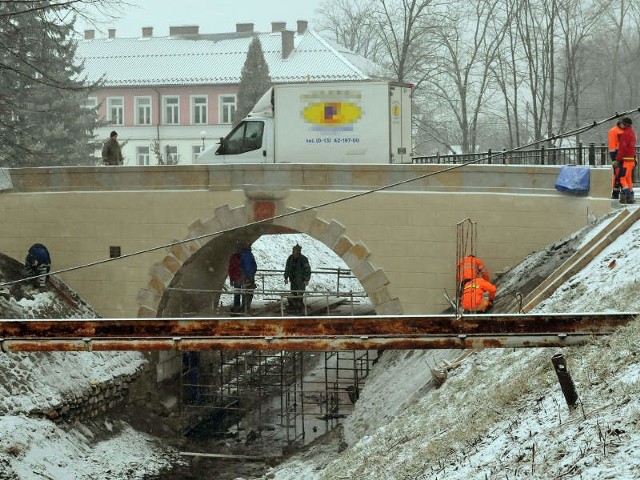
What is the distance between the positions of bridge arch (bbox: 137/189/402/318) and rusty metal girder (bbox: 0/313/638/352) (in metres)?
7.97

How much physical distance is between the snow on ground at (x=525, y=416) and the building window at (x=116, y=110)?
42.1 meters

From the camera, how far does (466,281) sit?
21578 millimetres

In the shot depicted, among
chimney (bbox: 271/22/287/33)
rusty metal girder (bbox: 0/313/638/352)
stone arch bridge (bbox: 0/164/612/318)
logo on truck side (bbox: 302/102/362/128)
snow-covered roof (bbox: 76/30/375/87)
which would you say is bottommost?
rusty metal girder (bbox: 0/313/638/352)

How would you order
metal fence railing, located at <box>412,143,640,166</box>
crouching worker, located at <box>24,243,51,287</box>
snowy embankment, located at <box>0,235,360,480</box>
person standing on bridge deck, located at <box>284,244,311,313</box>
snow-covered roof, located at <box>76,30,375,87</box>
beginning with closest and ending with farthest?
snowy embankment, located at <box>0,235,360,480</box> → metal fence railing, located at <box>412,143,640,166</box> → crouching worker, located at <box>24,243,51,287</box> → person standing on bridge deck, located at <box>284,244,311,313</box> → snow-covered roof, located at <box>76,30,375,87</box>

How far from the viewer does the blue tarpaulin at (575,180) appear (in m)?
21.8

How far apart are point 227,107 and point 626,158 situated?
1561 inches

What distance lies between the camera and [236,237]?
2864 centimetres

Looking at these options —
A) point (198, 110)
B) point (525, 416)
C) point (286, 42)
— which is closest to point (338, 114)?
point (525, 416)

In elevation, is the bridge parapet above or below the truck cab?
below

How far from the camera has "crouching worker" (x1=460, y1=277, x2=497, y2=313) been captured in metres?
20.5

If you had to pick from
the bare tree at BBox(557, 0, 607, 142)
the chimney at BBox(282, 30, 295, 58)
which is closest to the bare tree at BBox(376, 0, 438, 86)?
the bare tree at BBox(557, 0, 607, 142)

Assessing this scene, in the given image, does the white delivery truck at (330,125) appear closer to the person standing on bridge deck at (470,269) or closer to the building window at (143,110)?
the person standing on bridge deck at (470,269)

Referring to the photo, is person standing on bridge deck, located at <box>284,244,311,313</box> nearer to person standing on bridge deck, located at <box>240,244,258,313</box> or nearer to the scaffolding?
the scaffolding

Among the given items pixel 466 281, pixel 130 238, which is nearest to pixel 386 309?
pixel 466 281
